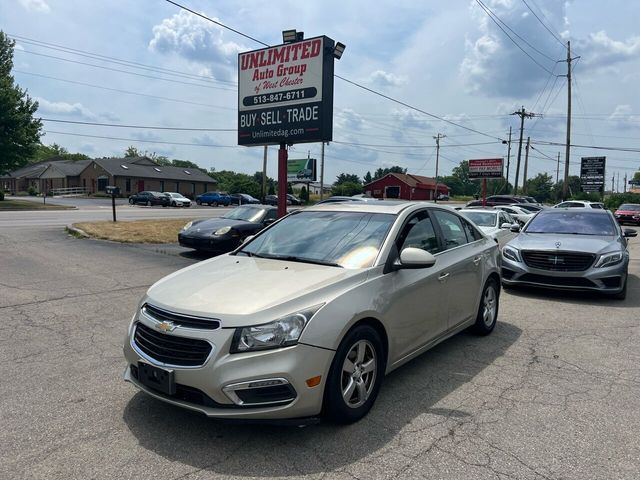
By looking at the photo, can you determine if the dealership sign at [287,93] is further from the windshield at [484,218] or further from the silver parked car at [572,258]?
the silver parked car at [572,258]

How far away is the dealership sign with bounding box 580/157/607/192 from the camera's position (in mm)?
63188

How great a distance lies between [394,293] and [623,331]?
3933mm

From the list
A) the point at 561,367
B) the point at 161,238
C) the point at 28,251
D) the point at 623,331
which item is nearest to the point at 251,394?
the point at 561,367

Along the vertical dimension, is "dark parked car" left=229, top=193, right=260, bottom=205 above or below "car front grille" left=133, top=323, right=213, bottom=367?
above

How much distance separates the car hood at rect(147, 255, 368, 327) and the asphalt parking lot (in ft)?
2.76

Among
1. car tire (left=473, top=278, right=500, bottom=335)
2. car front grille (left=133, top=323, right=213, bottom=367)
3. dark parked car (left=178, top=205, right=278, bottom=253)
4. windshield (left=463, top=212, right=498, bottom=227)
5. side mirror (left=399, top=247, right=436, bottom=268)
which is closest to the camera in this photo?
car front grille (left=133, top=323, right=213, bottom=367)

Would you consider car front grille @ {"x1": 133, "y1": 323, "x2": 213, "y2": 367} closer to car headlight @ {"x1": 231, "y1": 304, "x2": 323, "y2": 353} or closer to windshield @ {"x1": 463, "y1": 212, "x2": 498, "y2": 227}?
car headlight @ {"x1": 231, "y1": 304, "x2": 323, "y2": 353}

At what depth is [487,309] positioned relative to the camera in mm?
5734

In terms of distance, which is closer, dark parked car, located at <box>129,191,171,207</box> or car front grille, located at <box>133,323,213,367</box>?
car front grille, located at <box>133,323,213,367</box>

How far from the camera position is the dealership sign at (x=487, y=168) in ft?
147

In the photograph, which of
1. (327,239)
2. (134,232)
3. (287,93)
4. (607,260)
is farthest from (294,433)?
(134,232)

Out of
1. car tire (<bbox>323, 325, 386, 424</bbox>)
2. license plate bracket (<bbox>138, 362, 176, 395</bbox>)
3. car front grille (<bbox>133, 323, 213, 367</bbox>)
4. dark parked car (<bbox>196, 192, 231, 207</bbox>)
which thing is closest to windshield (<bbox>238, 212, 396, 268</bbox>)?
car tire (<bbox>323, 325, 386, 424</bbox>)

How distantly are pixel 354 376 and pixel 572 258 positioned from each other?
5.71m

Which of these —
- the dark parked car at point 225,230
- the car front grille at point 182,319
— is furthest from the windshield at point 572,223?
the car front grille at point 182,319
